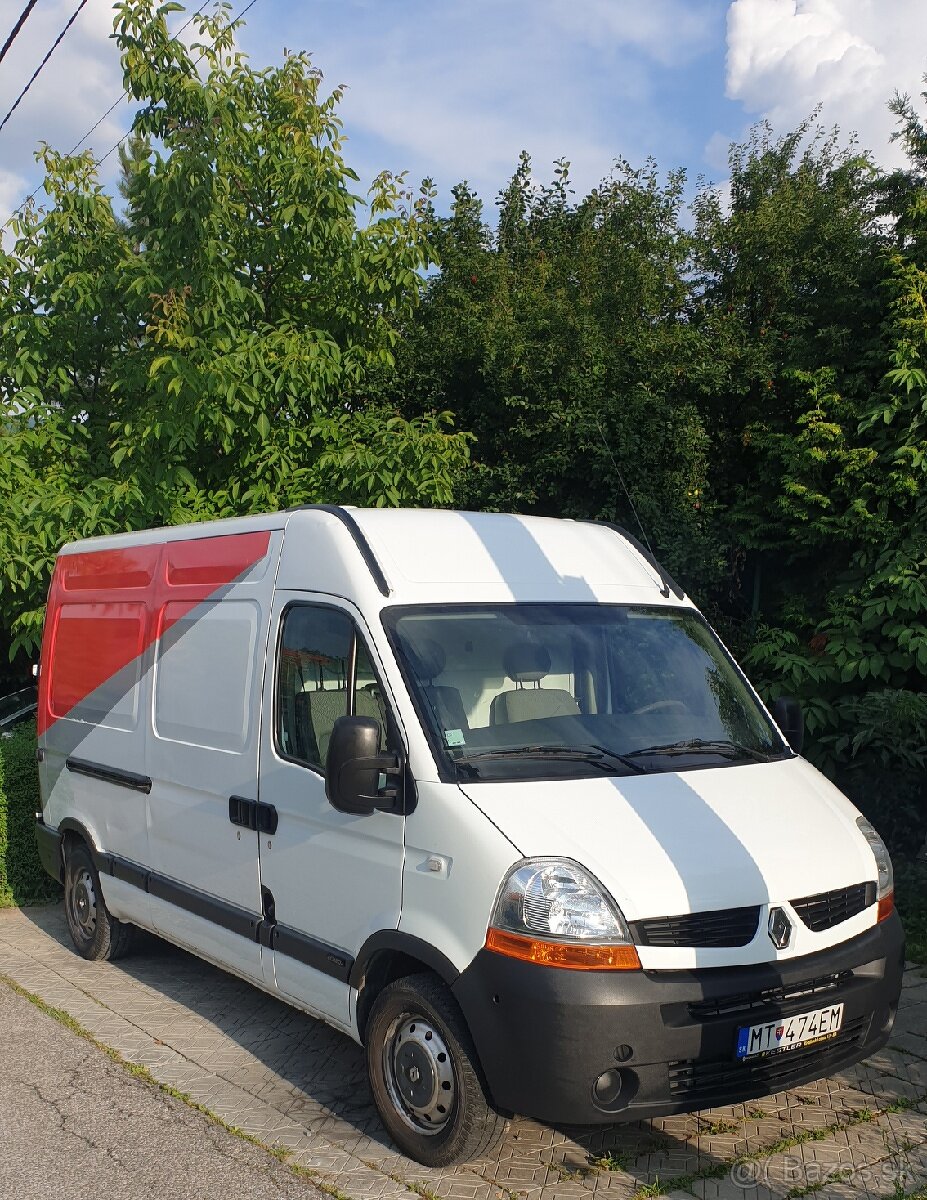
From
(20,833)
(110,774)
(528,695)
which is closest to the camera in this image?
(528,695)

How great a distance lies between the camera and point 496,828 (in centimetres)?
394

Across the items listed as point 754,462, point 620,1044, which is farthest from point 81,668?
point 754,462

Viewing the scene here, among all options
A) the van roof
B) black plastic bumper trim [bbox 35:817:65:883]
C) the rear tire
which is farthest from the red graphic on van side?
the rear tire

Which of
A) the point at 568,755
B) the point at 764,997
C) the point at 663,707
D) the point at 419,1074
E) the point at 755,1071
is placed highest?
the point at 663,707

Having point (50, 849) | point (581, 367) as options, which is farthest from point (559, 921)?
point (581, 367)

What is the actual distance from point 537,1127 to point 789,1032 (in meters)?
1.18

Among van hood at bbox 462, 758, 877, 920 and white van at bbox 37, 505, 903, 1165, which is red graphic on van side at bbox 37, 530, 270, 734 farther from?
van hood at bbox 462, 758, 877, 920

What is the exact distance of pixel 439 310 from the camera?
1309cm

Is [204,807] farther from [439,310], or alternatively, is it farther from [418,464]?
[439,310]

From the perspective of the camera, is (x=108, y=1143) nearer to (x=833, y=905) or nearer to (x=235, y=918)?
(x=235, y=918)

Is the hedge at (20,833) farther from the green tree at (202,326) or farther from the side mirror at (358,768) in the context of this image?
the side mirror at (358,768)

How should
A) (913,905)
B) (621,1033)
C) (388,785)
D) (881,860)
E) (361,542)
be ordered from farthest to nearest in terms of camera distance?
(913,905), (361,542), (881,860), (388,785), (621,1033)

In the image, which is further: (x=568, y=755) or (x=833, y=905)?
(x=568, y=755)

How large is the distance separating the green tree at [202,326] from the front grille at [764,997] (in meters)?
5.73
